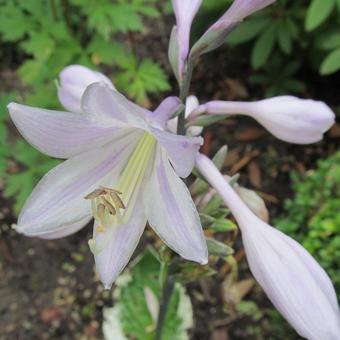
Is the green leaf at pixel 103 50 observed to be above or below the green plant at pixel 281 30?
above

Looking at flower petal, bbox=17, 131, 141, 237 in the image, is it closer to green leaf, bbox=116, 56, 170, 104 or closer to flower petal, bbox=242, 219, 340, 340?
flower petal, bbox=242, 219, 340, 340

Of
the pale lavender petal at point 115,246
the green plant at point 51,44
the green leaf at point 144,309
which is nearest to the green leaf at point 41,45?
the green plant at point 51,44

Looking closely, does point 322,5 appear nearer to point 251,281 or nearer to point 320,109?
point 251,281

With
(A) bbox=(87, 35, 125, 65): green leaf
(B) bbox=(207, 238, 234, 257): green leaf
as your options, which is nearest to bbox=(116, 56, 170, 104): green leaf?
(A) bbox=(87, 35, 125, 65): green leaf

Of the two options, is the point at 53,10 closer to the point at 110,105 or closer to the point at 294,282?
the point at 110,105

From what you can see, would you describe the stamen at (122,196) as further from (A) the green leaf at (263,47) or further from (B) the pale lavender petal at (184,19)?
(A) the green leaf at (263,47)
